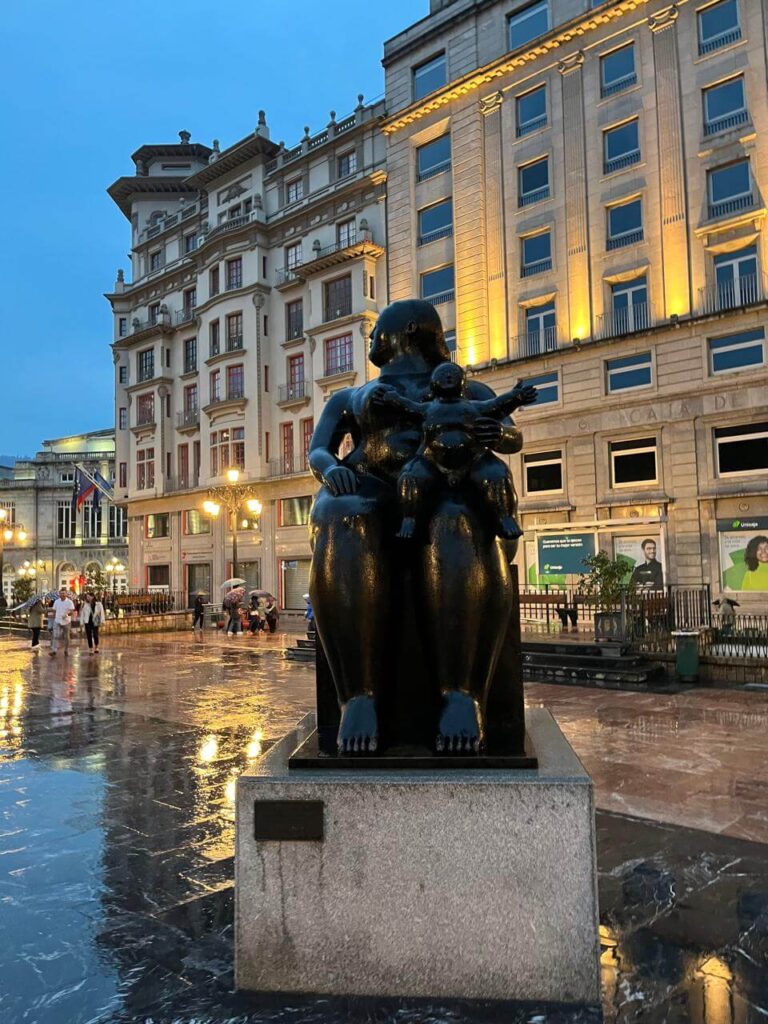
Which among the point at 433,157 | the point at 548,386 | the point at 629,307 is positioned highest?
the point at 433,157

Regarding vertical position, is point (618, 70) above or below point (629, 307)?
above

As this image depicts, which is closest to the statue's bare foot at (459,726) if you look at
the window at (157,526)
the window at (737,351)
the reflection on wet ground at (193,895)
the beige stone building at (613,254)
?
the reflection on wet ground at (193,895)

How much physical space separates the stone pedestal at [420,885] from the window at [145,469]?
4302 centimetres

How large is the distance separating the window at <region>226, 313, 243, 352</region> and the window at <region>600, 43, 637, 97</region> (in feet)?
67.4

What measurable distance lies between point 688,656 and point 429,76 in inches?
1084

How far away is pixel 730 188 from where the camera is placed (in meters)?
22.0

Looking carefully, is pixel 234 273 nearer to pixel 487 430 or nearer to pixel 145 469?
pixel 145 469

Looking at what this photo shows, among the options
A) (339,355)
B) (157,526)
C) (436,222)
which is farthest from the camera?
(157,526)

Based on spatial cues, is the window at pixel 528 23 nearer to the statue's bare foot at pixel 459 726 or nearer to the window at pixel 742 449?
the window at pixel 742 449

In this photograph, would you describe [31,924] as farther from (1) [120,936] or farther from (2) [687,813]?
(2) [687,813]

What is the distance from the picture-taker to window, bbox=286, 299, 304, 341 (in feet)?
118

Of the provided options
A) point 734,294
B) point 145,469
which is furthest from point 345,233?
point 145,469

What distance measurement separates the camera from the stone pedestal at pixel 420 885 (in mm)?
2162

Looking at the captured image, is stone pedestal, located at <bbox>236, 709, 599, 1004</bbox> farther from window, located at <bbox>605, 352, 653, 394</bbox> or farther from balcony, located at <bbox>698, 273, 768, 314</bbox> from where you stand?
window, located at <bbox>605, 352, 653, 394</bbox>
